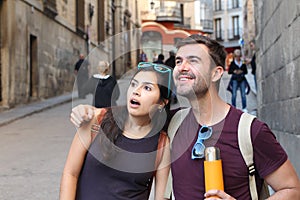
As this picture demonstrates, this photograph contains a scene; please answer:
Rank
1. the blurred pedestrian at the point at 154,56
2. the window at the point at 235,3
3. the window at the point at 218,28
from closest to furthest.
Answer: the blurred pedestrian at the point at 154,56, the window at the point at 235,3, the window at the point at 218,28

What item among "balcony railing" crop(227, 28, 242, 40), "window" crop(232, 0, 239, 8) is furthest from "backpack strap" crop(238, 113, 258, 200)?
"window" crop(232, 0, 239, 8)

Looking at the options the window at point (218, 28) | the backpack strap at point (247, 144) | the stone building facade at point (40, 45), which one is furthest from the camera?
the window at point (218, 28)

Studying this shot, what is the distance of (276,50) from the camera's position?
5.71m

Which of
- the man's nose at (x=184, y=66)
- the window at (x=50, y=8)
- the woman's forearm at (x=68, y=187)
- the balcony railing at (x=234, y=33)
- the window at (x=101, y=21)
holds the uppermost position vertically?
the balcony railing at (x=234, y=33)

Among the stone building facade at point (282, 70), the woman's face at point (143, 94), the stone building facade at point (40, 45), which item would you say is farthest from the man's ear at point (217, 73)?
the stone building facade at point (40, 45)

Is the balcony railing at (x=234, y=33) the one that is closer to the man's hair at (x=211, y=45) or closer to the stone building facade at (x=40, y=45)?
the stone building facade at (x=40, y=45)

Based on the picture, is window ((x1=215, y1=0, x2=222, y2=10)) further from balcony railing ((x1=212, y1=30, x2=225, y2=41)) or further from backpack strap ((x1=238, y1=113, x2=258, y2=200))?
backpack strap ((x1=238, y1=113, x2=258, y2=200))

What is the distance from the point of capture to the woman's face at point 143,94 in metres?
1.89

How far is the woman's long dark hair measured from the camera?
1925mm

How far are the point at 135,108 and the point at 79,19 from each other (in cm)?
1956

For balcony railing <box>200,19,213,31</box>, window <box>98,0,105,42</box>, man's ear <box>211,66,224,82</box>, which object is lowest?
man's ear <box>211,66,224,82</box>

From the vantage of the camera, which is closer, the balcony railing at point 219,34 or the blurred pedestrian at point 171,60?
the blurred pedestrian at point 171,60

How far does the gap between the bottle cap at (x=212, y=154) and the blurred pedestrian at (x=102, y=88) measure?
515mm

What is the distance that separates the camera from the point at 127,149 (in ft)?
6.35
